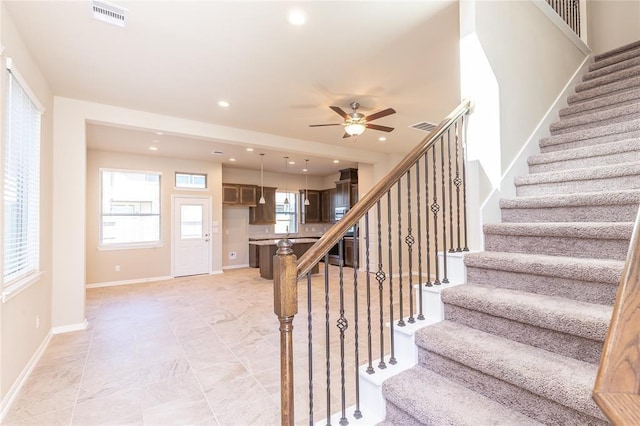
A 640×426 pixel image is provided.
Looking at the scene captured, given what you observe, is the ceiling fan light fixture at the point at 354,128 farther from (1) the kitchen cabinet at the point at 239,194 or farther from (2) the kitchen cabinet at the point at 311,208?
(2) the kitchen cabinet at the point at 311,208

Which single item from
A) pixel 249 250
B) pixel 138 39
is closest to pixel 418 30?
pixel 138 39

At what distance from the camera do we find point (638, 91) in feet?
9.12

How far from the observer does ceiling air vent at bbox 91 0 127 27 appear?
230 cm

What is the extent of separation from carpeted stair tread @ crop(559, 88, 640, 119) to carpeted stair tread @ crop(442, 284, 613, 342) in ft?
8.00

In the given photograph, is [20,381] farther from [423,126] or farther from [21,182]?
[423,126]

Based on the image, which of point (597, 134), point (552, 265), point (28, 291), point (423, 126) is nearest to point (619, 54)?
point (597, 134)

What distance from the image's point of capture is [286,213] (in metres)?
9.73

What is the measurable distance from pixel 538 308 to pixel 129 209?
7.51m

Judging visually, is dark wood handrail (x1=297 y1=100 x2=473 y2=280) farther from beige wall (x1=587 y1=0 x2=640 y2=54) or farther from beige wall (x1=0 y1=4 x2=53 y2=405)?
beige wall (x1=587 y1=0 x2=640 y2=54)

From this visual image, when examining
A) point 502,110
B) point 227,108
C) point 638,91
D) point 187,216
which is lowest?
point 187,216

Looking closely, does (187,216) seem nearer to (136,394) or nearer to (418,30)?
(136,394)

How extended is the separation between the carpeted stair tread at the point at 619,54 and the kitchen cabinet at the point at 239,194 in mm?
7311

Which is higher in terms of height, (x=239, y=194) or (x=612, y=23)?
(x=612, y=23)

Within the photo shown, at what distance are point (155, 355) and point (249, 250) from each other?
18.9ft
